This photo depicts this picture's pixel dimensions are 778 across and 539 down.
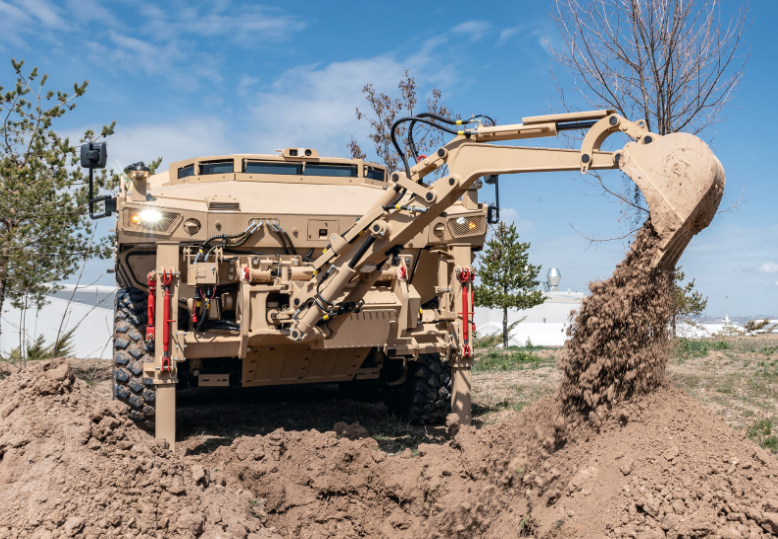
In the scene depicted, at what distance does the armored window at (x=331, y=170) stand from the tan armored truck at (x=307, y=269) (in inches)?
5.0

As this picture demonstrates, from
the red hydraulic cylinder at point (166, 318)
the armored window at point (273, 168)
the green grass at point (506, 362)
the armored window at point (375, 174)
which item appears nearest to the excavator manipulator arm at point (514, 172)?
the red hydraulic cylinder at point (166, 318)

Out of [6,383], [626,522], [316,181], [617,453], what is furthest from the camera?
[316,181]

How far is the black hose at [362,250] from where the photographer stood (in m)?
5.81

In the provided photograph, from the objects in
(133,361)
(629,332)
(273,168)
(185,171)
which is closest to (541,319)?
(273,168)

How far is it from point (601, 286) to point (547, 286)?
38987 millimetres

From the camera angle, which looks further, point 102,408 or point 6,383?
point 6,383

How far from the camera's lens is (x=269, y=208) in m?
6.95

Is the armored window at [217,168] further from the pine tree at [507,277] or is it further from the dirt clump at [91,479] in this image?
the pine tree at [507,277]

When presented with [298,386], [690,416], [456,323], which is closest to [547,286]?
[298,386]

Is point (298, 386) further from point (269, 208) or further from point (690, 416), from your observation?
point (690, 416)

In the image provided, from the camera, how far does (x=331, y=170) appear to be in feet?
27.2

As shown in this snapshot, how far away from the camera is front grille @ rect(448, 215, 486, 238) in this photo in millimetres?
7488

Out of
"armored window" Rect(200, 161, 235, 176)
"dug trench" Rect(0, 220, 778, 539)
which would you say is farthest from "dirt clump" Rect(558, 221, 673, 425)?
"armored window" Rect(200, 161, 235, 176)

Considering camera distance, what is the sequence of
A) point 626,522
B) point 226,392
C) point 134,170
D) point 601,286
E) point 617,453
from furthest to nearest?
point 226,392 → point 134,170 → point 601,286 → point 617,453 → point 626,522
